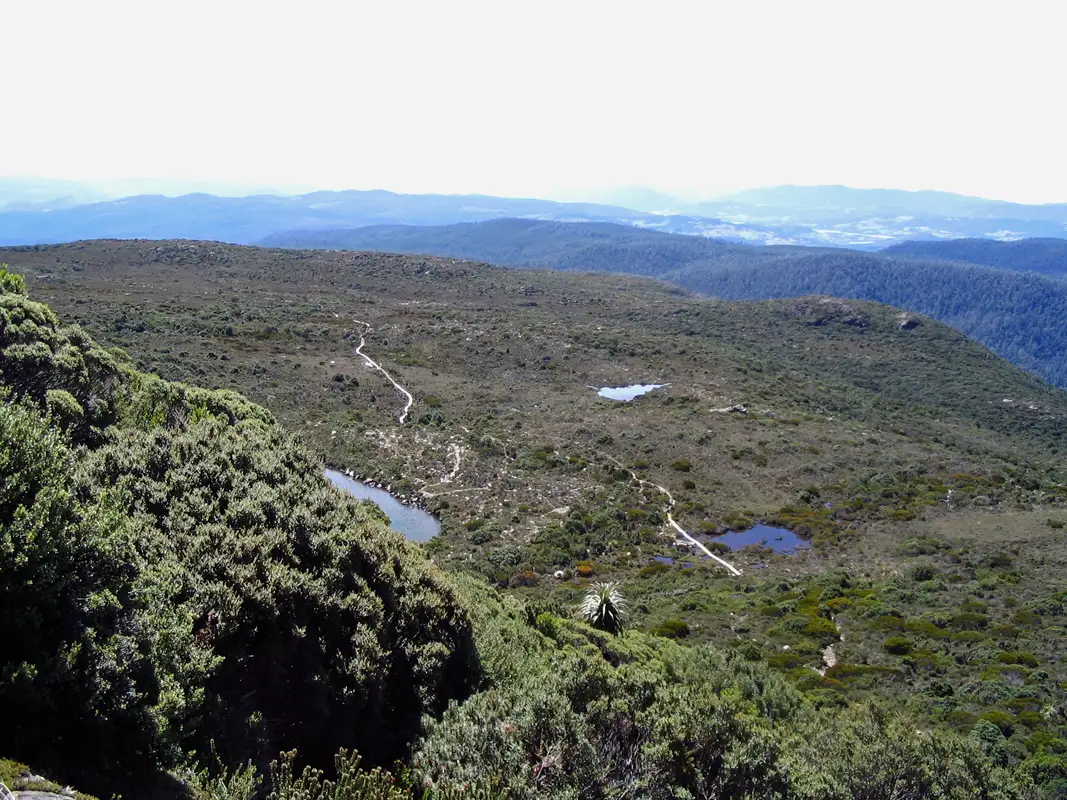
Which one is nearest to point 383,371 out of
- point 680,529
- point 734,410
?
point 734,410

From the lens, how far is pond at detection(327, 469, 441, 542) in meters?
32.2

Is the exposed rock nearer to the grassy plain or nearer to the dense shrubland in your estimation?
the grassy plain

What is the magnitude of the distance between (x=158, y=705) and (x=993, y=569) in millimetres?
32198

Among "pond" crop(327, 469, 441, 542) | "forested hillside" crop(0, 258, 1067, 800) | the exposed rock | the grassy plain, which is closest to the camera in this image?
"forested hillside" crop(0, 258, 1067, 800)

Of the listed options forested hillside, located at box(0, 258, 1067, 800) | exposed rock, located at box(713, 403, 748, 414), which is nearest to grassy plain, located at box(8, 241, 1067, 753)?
exposed rock, located at box(713, 403, 748, 414)

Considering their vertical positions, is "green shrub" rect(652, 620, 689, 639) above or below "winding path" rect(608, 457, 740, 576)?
above

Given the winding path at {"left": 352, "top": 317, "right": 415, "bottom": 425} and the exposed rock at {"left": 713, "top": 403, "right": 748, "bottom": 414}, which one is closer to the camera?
the winding path at {"left": 352, "top": 317, "right": 415, "bottom": 425}

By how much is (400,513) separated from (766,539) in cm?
1878

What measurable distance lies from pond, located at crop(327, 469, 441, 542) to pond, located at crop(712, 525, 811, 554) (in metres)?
14.3

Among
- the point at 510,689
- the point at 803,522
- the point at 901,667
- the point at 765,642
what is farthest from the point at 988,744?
the point at 803,522

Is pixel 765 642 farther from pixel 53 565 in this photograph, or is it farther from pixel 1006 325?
pixel 1006 325

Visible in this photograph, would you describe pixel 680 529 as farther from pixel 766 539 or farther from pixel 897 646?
pixel 897 646

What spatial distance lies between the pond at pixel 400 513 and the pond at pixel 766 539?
14327 mm

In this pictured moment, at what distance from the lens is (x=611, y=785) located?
762 centimetres
